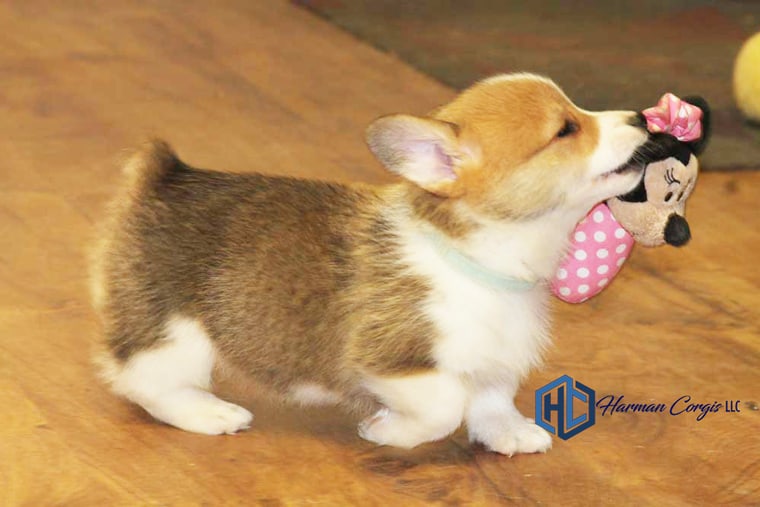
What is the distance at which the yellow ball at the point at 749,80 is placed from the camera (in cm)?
400

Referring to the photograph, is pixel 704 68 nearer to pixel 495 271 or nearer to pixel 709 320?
pixel 709 320

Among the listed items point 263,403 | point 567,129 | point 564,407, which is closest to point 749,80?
→ point 564,407

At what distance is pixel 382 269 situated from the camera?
2.16 metres

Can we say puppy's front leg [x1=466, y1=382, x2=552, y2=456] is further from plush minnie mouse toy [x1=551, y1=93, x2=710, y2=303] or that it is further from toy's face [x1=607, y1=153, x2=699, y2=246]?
toy's face [x1=607, y1=153, x2=699, y2=246]

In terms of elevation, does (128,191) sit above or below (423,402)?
above

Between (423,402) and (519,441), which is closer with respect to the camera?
(423,402)

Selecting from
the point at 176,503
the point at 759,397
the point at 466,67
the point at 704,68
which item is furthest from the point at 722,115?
the point at 176,503

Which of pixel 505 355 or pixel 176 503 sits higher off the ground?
pixel 505 355

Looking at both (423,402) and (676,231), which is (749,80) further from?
(423,402)

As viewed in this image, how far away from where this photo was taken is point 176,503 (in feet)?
6.80

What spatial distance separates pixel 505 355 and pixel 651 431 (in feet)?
1.24

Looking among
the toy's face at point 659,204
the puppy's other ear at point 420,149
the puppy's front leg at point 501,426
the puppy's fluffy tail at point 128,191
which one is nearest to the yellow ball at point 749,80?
the toy's face at point 659,204

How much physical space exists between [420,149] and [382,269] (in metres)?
Result: 0.21

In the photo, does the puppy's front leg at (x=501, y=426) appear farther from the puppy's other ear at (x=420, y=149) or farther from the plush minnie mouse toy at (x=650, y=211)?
the puppy's other ear at (x=420, y=149)
